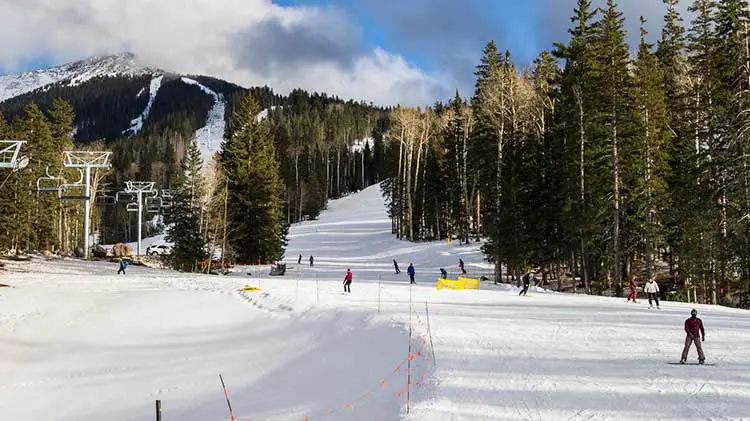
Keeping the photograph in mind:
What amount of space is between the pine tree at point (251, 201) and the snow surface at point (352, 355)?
1734cm

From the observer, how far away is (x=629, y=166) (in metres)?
30.9

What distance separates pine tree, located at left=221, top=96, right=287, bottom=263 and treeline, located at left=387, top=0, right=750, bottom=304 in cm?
1895

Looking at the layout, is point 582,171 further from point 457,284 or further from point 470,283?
point 457,284

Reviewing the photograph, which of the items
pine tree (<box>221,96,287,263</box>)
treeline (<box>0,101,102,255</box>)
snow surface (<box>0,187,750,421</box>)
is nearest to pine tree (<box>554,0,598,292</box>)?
snow surface (<box>0,187,750,421</box>)

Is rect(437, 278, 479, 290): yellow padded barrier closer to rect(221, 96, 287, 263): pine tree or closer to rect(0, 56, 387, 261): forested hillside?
rect(221, 96, 287, 263): pine tree

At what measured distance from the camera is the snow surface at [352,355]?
1122cm

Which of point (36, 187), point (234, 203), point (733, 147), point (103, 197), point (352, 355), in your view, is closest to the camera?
point (352, 355)

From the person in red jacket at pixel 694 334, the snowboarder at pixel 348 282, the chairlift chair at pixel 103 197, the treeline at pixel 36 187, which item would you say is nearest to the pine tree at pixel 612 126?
the snowboarder at pixel 348 282

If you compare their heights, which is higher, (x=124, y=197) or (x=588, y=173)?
(x=124, y=197)

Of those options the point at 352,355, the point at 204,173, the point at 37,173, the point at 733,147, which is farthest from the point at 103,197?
the point at 733,147

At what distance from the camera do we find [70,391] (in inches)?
626

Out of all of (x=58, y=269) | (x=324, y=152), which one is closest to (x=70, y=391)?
(x=58, y=269)

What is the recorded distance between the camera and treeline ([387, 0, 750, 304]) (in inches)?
1093

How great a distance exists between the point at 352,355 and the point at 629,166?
22.2m
